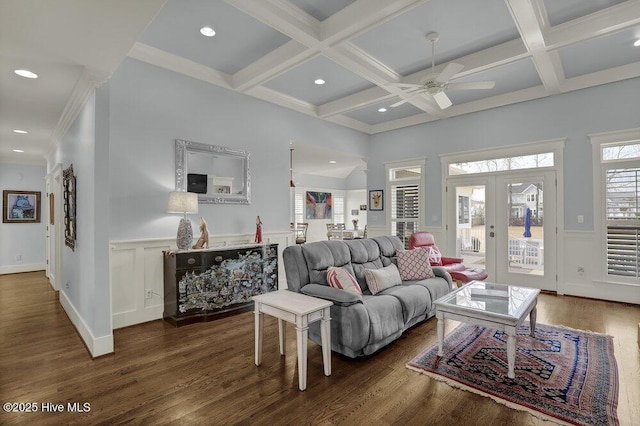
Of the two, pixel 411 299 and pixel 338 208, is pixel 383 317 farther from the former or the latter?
pixel 338 208

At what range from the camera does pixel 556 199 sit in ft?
16.4

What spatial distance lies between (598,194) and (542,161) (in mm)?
878

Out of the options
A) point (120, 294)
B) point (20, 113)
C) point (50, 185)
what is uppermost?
point (20, 113)

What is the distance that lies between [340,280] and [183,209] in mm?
2019

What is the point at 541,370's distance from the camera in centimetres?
259

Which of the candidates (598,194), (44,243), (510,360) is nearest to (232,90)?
(510,360)

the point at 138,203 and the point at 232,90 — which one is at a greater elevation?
the point at 232,90

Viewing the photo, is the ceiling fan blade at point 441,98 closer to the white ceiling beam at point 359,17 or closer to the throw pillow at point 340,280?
the white ceiling beam at point 359,17

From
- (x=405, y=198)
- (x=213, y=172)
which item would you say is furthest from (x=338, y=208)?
(x=213, y=172)

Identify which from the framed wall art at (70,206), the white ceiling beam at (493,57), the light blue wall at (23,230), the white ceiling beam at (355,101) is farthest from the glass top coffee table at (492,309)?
the light blue wall at (23,230)

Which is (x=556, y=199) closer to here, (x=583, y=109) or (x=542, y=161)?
(x=542, y=161)

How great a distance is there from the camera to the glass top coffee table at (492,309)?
8.05 feet

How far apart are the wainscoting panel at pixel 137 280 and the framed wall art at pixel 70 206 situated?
580 mm

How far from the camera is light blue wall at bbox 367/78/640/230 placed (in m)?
4.55
